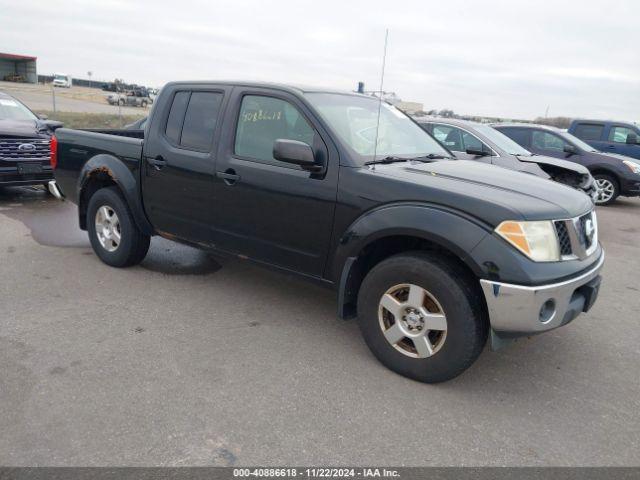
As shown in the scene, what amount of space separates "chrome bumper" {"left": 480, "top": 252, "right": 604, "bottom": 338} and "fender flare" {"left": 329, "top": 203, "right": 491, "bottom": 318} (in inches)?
6.3

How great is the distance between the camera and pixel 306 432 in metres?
2.71

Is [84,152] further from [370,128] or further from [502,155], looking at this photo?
[502,155]

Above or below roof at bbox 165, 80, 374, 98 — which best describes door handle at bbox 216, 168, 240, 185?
below

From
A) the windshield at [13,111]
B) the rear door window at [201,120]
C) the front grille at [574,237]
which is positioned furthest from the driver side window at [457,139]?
the windshield at [13,111]

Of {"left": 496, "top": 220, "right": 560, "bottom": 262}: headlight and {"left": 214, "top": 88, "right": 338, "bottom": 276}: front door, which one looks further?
{"left": 214, "top": 88, "right": 338, "bottom": 276}: front door

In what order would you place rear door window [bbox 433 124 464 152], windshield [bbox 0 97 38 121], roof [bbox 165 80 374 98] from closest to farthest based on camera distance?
1. roof [bbox 165 80 374 98]
2. rear door window [bbox 433 124 464 152]
3. windshield [bbox 0 97 38 121]

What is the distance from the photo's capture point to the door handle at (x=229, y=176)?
399 centimetres

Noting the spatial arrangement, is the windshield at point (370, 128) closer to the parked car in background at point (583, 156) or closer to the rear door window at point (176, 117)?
the rear door window at point (176, 117)

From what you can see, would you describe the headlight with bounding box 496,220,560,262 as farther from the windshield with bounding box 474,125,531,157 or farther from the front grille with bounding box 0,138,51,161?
the front grille with bounding box 0,138,51,161

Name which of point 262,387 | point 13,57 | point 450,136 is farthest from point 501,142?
point 13,57

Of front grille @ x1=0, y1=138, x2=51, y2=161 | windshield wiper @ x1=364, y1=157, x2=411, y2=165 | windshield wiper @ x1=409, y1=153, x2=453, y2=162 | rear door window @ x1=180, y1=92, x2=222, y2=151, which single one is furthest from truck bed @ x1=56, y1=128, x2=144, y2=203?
front grille @ x1=0, y1=138, x2=51, y2=161

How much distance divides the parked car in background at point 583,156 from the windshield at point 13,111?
913 cm

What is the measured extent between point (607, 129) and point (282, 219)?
11.8 m

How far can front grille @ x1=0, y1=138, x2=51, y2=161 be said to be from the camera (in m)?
7.70
